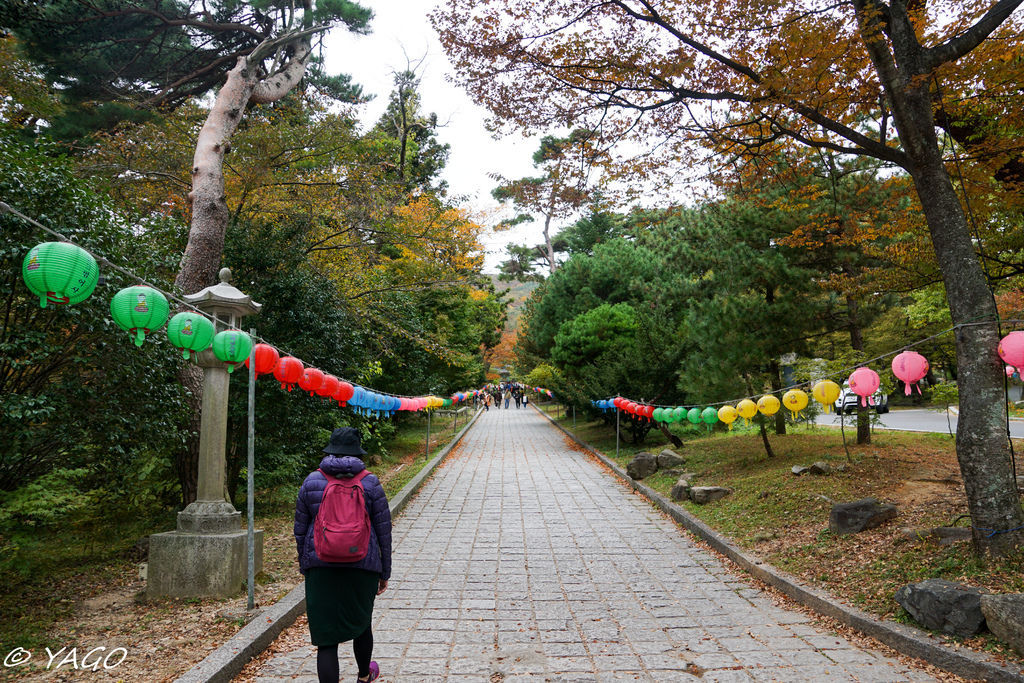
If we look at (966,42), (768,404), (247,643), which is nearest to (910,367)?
(768,404)

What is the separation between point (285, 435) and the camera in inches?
383

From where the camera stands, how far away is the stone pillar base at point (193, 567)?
5746mm

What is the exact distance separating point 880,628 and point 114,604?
686cm

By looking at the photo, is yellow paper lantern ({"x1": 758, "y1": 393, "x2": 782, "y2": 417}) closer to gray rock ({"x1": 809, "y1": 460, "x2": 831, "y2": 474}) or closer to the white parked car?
gray rock ({"x1": 809, "y1": 460, "x2": 831, "y2": 474})

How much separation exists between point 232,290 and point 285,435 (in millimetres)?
3853

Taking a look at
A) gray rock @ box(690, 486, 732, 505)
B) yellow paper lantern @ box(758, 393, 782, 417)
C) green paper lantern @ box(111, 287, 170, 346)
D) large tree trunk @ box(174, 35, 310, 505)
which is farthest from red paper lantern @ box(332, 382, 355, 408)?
gray rock @ box(690, 486, 732, 505)

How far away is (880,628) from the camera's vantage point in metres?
4.69

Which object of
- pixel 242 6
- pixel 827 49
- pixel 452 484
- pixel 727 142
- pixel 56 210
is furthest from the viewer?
pixel 452 484

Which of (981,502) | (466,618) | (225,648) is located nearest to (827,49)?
(981,502)

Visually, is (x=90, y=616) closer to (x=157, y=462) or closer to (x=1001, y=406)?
(x=157, y=462)

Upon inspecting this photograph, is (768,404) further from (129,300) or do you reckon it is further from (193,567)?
(129,300)

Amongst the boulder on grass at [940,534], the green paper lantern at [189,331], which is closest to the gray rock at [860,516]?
the boulder on grass at [940,534]

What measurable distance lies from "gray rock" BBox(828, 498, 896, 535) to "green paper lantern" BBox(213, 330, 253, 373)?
6.87m

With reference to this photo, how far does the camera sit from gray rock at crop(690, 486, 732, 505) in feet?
32.2
